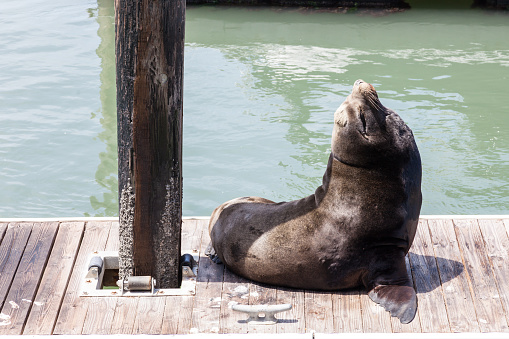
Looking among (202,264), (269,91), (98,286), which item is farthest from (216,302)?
(269,91)

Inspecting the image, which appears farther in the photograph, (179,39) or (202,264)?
(202,264)

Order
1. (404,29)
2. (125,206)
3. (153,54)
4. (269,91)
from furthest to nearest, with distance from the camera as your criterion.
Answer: (404,29), (269,91), (125,206), (153,54)

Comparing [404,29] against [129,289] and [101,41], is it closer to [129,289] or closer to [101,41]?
[101,41]

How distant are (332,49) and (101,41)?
434 cm

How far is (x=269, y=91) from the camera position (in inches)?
400

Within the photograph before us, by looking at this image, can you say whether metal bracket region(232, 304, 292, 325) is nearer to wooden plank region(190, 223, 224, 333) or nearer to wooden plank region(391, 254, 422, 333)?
wooden plank region(190, 223, 224, 333)

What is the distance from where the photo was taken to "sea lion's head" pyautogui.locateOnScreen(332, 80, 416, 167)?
153 inches

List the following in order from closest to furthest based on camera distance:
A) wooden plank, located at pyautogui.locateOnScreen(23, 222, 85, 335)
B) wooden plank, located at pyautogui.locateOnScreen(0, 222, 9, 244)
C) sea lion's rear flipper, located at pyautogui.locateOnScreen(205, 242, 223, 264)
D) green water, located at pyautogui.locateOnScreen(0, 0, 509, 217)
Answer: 1. wooden plank, located at pyautogui.locateOnScreen(23, 222, 85, 335)
2. sea lion's rear flipper, located at pyautogui.locateOnScreen(205, 242, 223, 264)
3. wooden plank, located at pyautogui.locateOnScreen(0, 222, 9, 244)
4. green water, located at pyautogui.locateOnScreen(0, 0, 509, 217)

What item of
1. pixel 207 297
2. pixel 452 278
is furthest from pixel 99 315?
pixel 452 278

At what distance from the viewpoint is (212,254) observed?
4.42 meters

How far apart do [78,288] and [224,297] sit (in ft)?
2.99

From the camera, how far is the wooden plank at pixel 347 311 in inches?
145

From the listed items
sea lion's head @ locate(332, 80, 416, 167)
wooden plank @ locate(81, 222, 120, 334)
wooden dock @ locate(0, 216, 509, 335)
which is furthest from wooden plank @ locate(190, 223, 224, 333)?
sea lion's head @ locate(332, 80, 416, 167)

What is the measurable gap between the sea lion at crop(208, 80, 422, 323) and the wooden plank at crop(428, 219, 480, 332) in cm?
25
